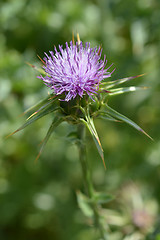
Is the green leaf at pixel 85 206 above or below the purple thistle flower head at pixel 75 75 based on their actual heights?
below

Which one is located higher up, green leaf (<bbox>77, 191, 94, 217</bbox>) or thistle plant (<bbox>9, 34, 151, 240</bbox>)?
thistle plant (<bbox>9, 34, 151, 240</bbox>)

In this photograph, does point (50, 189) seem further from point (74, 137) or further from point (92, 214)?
point (74, 137)

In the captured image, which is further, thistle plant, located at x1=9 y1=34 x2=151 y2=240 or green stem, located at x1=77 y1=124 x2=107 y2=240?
green stem, located at x1=77 y1=124 x2=107 y2=240

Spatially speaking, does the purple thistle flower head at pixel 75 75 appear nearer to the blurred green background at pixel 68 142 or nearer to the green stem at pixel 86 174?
the green stem at pixel 86 174

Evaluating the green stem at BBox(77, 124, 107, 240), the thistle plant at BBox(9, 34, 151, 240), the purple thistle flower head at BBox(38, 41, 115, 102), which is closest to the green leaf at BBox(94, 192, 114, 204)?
the green stem at BBox(77, 124, 107, 240)

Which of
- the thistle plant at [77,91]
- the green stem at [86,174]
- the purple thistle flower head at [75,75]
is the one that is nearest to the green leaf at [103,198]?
the green stem at [86,174]

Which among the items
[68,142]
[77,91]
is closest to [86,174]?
[77,91]

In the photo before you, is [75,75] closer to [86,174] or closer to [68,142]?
[86,174]

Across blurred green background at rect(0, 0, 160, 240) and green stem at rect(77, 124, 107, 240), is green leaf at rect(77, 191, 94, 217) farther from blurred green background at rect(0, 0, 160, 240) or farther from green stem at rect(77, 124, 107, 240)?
blurred green background at rect(0, 0, 160, 240)
